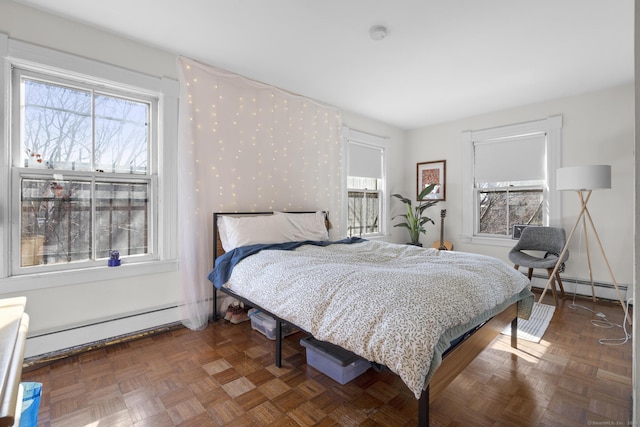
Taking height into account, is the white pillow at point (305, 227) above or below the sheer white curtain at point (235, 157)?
below

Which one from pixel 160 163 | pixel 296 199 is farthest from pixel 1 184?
pixel 296 199

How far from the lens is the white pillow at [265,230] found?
279 cm

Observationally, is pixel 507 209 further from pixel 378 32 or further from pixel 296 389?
pixel 296 389

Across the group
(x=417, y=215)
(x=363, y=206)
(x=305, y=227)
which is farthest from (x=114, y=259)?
(x=417, y=215)

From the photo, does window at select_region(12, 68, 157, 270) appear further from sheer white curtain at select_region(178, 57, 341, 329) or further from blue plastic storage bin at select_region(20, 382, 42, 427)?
blue plastic storage bin at select_region(20, 382, 42, 427)

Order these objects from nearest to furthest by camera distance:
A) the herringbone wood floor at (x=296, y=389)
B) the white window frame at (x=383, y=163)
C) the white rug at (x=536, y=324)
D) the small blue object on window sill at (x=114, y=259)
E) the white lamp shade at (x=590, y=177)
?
1. the herringbone wood floor at (x=296, y=389)
2. the small blue object on window sill at (x=114, y=259)
3. the white rug at (x=536, y=324)
4. the white lamp shade at (x=590, y=177)
5. the white window frame at (x=383, y=163)

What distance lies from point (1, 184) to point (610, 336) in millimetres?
4854

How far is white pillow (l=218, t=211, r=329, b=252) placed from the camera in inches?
110

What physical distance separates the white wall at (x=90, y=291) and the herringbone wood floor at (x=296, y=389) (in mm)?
187

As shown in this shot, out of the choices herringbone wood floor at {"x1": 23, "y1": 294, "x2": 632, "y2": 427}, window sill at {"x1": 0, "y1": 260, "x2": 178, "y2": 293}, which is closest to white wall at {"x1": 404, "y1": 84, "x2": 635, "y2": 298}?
herringbone wood floor at {"x1": 23, "y1": 294, "x2": 632, "y2": 427}

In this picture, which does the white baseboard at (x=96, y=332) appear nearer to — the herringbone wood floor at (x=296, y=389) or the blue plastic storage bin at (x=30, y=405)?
the herringbone wood floor at (x=296, y=389)

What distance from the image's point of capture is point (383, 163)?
16.4ft

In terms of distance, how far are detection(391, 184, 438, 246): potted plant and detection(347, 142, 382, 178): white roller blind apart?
55 cm

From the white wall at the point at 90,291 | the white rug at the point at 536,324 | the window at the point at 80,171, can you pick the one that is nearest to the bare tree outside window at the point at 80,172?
the window at the point at 80,171
